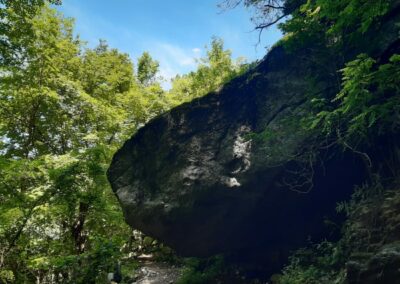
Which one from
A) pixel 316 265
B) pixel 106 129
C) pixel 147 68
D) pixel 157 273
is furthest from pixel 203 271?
pixel 147 68

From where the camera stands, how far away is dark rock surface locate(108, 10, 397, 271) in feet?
32.7

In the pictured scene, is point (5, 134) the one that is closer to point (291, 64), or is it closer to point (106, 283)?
point (106, 283)

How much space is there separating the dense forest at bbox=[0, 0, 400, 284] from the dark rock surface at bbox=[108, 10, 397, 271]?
1.80ft

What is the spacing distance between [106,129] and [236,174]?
7.74 m

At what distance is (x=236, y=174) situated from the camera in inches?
401

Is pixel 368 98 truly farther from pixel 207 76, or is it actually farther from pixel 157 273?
pixel 207 76

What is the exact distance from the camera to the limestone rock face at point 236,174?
33.0ft

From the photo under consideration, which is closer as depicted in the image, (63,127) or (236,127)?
(236,127)

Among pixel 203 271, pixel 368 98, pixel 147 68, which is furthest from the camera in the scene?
pixel 147 68

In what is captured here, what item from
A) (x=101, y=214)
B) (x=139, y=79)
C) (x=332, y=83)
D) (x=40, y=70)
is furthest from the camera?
(x=139, y=79)

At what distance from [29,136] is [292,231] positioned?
1180cm

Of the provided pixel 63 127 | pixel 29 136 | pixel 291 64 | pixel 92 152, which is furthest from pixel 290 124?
pixel 29 136

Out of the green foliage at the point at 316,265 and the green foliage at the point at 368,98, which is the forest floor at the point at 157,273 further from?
the green foliage at the point at 368,98

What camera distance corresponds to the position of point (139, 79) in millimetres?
24078
